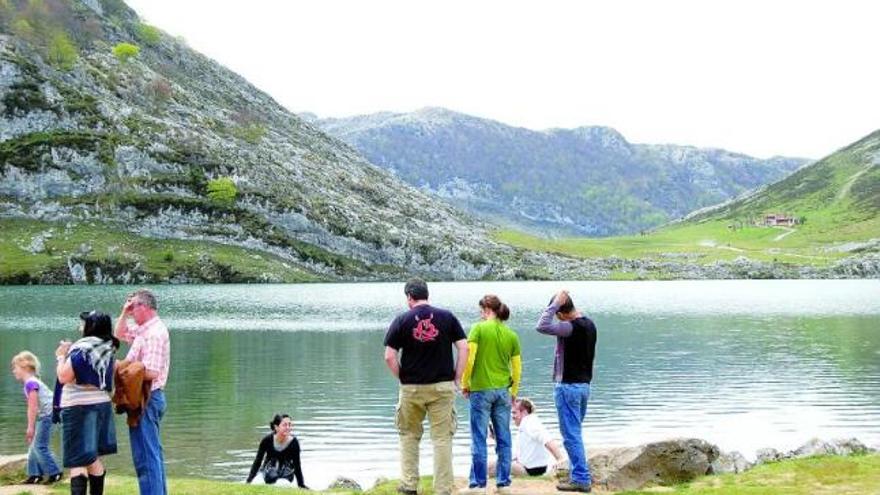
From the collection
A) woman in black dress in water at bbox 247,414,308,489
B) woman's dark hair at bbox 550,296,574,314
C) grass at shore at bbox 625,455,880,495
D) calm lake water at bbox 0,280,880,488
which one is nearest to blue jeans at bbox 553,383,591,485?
grass at shore at bbox 625,455,880,495

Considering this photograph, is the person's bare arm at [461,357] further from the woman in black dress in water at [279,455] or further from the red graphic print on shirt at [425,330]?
the woman in black dress in water at [279,455]

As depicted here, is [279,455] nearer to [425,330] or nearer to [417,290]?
[425,330]

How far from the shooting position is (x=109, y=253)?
18162 centimetres

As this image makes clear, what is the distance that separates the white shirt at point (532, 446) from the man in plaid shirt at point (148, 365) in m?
9.51

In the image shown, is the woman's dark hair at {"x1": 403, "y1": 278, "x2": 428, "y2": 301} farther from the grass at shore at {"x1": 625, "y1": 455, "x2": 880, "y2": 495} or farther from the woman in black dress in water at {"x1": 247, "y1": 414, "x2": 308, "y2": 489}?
the woman in black dress in water at {"x1": 247, "y1": 414, "x2": 308, "y2": 489}

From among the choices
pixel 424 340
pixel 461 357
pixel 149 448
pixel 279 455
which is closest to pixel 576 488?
pixel 461 357

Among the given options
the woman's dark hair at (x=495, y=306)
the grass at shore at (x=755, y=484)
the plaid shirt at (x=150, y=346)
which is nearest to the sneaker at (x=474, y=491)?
the grass at shore at (x=755, y=484)

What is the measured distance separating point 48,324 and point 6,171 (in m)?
131

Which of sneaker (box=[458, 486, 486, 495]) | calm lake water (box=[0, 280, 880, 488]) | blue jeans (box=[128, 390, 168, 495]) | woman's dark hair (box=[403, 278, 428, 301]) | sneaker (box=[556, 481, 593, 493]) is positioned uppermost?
woman's dark hair (box=[403, 278, 428, 301])

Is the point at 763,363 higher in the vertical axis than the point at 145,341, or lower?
lower

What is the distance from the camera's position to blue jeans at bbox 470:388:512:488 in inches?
696

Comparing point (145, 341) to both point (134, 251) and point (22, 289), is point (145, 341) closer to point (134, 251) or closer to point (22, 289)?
point (22, 289)

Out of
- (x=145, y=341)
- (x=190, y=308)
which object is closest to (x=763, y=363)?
(x=145, y=341)

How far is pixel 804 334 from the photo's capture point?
78.3 m
